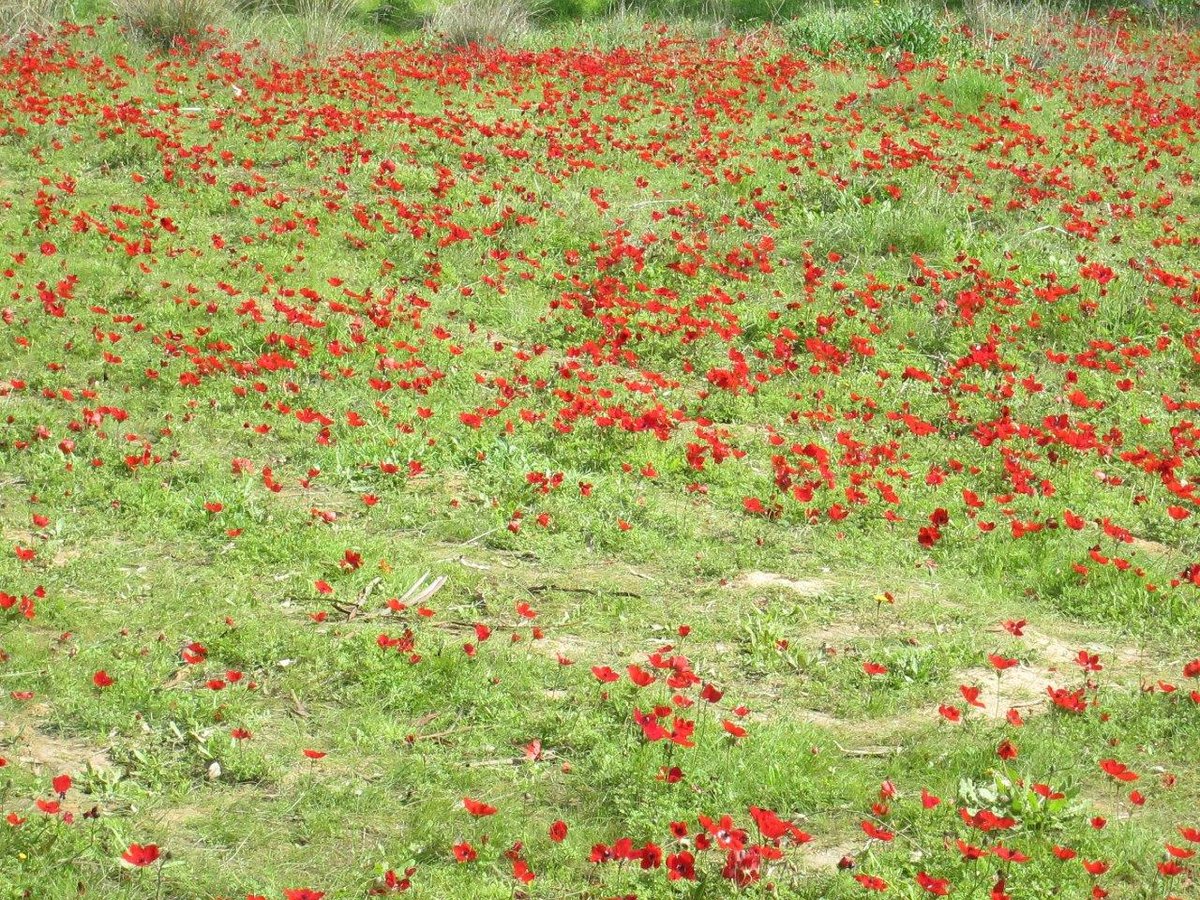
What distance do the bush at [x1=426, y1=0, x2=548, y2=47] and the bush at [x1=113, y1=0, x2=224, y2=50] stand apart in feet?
10.8

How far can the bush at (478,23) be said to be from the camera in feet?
53.0

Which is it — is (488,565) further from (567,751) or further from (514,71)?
(514,71)

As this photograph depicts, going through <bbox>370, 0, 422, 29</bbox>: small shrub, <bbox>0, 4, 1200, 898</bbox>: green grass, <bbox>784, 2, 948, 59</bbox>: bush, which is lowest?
<bbox>0, 4, 1200, 898</bbox>: green grass

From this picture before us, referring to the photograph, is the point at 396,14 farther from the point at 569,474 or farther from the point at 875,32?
the point at 569,474

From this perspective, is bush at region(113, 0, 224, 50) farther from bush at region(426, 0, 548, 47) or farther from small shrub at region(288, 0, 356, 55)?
bush at region(426, 0, 548, 47)

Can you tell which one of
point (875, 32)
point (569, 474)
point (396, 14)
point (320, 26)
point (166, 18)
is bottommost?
point (569, 474)

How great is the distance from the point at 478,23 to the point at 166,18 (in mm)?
4160

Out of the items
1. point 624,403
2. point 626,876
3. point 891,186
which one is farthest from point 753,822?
point 891,186

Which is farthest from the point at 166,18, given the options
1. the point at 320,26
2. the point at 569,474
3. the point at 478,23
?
the point at 569,474

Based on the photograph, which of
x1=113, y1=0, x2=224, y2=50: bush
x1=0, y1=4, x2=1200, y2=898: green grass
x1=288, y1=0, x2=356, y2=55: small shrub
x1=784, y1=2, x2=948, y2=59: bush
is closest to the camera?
x1=0, y1=4, x2=1200, y2=898: green grass

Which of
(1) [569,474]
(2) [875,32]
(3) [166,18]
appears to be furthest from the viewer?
(2) [875,32]

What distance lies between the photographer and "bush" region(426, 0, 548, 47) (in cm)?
1616

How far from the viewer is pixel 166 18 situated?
14523mm

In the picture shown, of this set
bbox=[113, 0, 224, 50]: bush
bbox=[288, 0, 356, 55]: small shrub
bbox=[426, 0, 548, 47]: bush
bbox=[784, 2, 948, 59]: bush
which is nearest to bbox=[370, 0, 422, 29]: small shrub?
bbox=[288, 0, 356, 55]: small shrub
